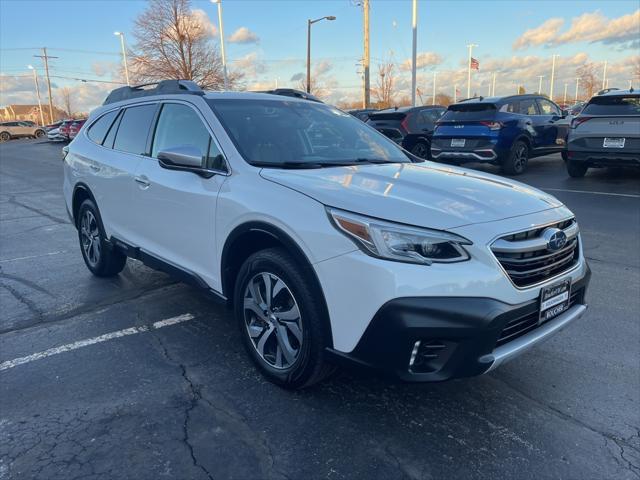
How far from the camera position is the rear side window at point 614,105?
9.89m

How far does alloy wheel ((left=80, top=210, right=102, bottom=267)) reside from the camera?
5.27 m

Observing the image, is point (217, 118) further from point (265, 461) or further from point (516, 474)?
point (516, 474)

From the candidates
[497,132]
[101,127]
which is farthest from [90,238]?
[497,132]

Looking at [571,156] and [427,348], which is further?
[571,156]

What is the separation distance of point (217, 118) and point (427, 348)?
214cm

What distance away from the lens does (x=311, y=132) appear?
3.93 m

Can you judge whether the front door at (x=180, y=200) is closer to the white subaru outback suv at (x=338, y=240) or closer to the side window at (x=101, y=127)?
the white subaru outback suv at (x=338, y=240)

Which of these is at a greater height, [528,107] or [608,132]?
[528,107]

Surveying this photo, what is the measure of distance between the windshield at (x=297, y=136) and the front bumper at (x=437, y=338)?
1.34 m

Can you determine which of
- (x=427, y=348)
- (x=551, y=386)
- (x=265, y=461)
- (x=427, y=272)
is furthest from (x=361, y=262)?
(x=551, y=386)

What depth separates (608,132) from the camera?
397 inches

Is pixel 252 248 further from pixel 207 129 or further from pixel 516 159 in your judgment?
pixel 516 159

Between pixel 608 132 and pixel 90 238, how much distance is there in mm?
9437

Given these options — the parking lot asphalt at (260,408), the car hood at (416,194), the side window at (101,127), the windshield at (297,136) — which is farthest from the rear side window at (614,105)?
the side window at (101,127)
